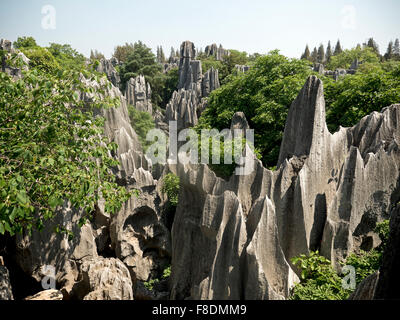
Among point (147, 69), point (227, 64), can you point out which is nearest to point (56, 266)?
point (147, 69)

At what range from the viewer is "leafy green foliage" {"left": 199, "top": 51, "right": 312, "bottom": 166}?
49.0ft

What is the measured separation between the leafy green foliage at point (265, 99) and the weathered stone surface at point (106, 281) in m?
8.86

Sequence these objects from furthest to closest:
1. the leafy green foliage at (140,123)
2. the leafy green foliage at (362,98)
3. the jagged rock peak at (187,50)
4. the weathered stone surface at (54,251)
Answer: the jagged rock peak at (187,50)
the leafy green foliage at (140,123)
the leafy green foliage at (362,98)
the weathered stone surface at (54,251)

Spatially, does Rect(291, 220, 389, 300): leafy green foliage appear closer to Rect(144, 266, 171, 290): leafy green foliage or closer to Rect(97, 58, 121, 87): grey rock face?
Rect(144, 266, 171, 290): leafy green foliage

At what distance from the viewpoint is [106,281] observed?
6.48 metres

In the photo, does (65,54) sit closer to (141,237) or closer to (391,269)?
(141,237)

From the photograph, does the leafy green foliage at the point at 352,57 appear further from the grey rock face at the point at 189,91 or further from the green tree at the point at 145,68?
the green tree at the point at 145,68

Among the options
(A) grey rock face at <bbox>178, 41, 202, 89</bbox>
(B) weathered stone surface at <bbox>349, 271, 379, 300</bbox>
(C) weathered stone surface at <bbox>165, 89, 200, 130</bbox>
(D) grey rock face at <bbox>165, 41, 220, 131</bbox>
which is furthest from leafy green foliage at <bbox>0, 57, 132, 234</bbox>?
(A) grey rock face at <bbox>178, 41, 202, 89</bbox>

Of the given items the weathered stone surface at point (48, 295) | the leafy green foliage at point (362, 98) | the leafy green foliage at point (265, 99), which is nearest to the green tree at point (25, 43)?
the leafy green foliage at point (265, 99)

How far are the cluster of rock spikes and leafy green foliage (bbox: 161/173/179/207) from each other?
110 cm

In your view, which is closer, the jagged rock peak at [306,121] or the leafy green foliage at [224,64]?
the jagged rock peak at [306,121]

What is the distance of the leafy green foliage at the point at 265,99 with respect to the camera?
14930 millimetres

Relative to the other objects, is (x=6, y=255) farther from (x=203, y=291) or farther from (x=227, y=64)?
(x=227, y=64)
